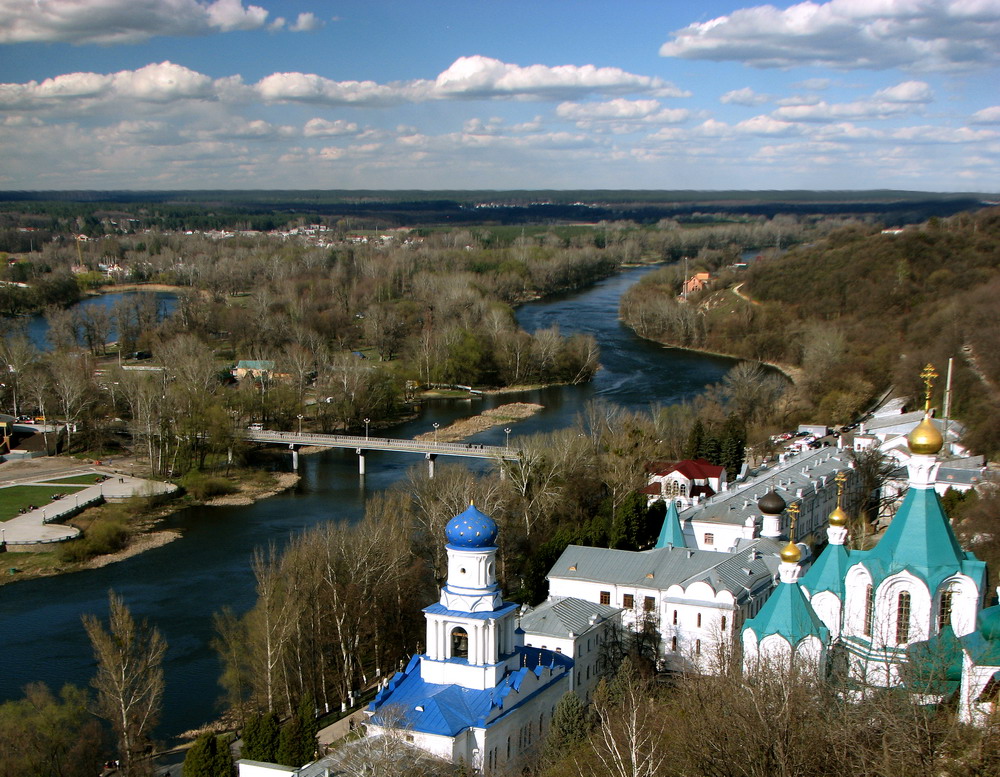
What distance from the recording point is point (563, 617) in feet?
48.9

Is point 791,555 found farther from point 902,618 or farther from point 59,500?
point 59,500

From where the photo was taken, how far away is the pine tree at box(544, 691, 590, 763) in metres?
12.3

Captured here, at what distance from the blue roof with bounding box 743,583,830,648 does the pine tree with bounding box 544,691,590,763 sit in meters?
2.18

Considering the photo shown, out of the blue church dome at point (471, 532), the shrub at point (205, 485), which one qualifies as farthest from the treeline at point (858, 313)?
the blue church dome at point (471, 532)

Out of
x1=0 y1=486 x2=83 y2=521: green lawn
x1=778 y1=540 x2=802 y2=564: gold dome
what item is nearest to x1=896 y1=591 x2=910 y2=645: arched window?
x1=778 y1=540 x2=802 y2=564: gold dome

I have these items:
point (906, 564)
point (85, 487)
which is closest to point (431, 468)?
point (85, 487)

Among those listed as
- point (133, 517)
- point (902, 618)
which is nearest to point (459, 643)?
point (902, 618)

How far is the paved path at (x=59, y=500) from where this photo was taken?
23.9 m

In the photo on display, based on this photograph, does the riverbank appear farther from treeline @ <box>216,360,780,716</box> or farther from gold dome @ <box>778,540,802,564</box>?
gold dome @ <box>778,540,802,564</box>

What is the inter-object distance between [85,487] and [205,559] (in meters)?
6.67

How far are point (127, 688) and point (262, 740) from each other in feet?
9.21

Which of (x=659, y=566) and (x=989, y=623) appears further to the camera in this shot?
(x=659, y=566)

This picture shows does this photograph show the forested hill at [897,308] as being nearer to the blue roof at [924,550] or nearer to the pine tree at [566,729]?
the blue roof at [924,550]

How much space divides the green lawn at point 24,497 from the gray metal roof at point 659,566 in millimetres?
14300
